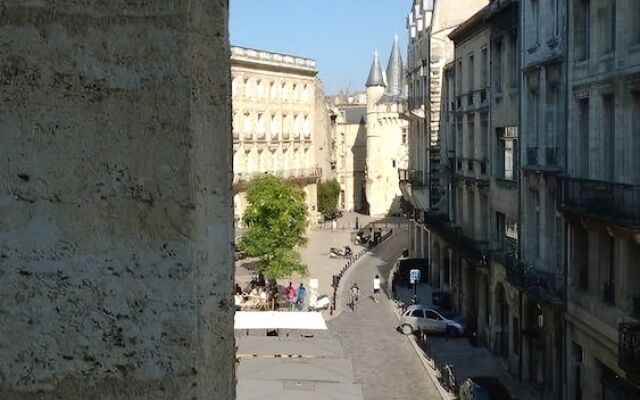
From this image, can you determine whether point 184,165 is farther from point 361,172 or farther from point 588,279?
point 361,172

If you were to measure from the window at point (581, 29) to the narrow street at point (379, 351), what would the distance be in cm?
922

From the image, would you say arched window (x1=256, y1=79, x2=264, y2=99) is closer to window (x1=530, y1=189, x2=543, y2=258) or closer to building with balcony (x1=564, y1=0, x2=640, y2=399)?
window (x1=530, y1=189, x2=543, y2=258)

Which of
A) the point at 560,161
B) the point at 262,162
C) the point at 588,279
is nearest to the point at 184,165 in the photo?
the point at 588,279

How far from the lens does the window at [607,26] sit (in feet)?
64.3

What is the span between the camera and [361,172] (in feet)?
333

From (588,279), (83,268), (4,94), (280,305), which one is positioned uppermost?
(4,94)

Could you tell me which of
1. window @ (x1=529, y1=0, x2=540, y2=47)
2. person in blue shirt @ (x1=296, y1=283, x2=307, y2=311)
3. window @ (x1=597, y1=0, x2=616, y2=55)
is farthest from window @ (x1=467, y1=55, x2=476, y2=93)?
window @ (x1=597, y1=0, x2=616, y2=55)

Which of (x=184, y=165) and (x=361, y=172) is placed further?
(x=361, y=172)

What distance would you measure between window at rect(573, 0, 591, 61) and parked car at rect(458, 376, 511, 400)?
26.1 feet

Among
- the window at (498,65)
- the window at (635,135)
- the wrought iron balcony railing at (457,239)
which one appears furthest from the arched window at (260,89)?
the window at (635,135)

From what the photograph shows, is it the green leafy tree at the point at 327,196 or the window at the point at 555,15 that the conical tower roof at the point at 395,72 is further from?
the window at the point at 555,15

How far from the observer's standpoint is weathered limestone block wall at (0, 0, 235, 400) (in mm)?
2969

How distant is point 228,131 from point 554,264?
2161cm

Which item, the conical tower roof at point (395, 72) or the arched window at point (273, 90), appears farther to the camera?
the conical tower roof at point (395, 72)
